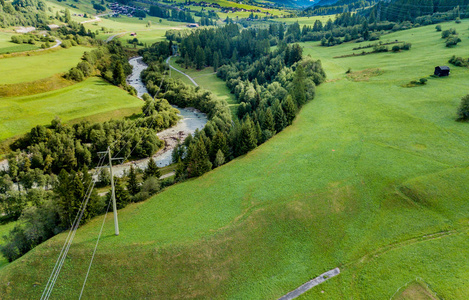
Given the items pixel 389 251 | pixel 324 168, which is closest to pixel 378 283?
pixel 389 251

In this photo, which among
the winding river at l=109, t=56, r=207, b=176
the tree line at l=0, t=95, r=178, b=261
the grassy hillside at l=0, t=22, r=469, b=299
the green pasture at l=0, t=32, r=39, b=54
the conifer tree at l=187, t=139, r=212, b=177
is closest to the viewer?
the grassy hillside at l=0, t=22, r=469, b=299

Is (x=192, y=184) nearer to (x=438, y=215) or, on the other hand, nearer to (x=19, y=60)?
(x=438, y=215)

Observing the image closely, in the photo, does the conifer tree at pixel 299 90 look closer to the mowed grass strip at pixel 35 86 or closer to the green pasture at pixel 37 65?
the mowed grass strip at pixel 35 86

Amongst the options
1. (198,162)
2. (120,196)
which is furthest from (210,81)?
(120,196)

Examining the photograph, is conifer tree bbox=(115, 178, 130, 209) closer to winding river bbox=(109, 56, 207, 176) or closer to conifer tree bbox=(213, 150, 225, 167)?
winding river bbox=(109, 56, 207, 176)

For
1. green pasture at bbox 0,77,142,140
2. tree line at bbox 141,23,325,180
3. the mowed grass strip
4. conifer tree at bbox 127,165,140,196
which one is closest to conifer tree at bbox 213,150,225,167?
tree line at bbox 141,23,325,180

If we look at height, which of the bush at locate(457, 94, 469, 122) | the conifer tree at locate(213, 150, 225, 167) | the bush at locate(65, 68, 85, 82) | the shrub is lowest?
the conifer tree at locate(213, 150, 225, 167)
